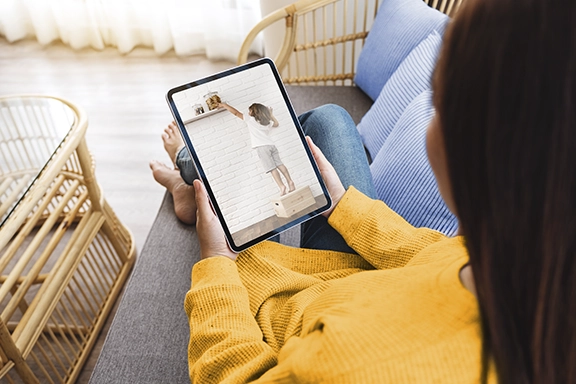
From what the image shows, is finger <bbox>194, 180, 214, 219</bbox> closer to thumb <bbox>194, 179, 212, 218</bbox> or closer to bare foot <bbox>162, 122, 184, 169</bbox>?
thumb <bbox>194, 179, 212, 218</bbox>

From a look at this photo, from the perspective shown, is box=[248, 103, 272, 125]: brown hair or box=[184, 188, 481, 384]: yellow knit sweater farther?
box=[248, 103, 272, 125]: brown hair

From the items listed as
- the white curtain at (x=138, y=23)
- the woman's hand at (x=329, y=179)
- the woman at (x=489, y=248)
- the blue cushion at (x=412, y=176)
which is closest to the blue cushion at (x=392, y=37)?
the blue cushion at (x=412, y=176)

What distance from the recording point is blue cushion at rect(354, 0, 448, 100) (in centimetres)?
125

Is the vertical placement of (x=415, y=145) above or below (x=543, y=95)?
below

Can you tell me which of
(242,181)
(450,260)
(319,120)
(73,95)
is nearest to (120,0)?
(73,95)

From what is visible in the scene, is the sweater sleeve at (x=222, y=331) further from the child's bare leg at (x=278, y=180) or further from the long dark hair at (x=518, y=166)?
the long dark hair at (x=518, y=166)

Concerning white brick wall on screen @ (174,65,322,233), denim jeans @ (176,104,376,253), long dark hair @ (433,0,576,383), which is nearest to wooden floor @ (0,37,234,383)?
denim jeans @ (176,104,376,253)

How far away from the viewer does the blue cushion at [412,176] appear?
0.88 metres

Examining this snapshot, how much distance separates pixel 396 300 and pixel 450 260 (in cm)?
8

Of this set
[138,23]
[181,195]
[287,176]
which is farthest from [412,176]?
[138,23]

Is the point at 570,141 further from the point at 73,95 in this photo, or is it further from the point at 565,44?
the point at 73,95

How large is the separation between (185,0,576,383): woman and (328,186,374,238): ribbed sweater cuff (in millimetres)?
279

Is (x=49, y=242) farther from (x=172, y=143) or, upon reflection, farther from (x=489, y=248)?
(x=489, y=248)

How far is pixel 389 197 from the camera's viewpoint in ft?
3.23
